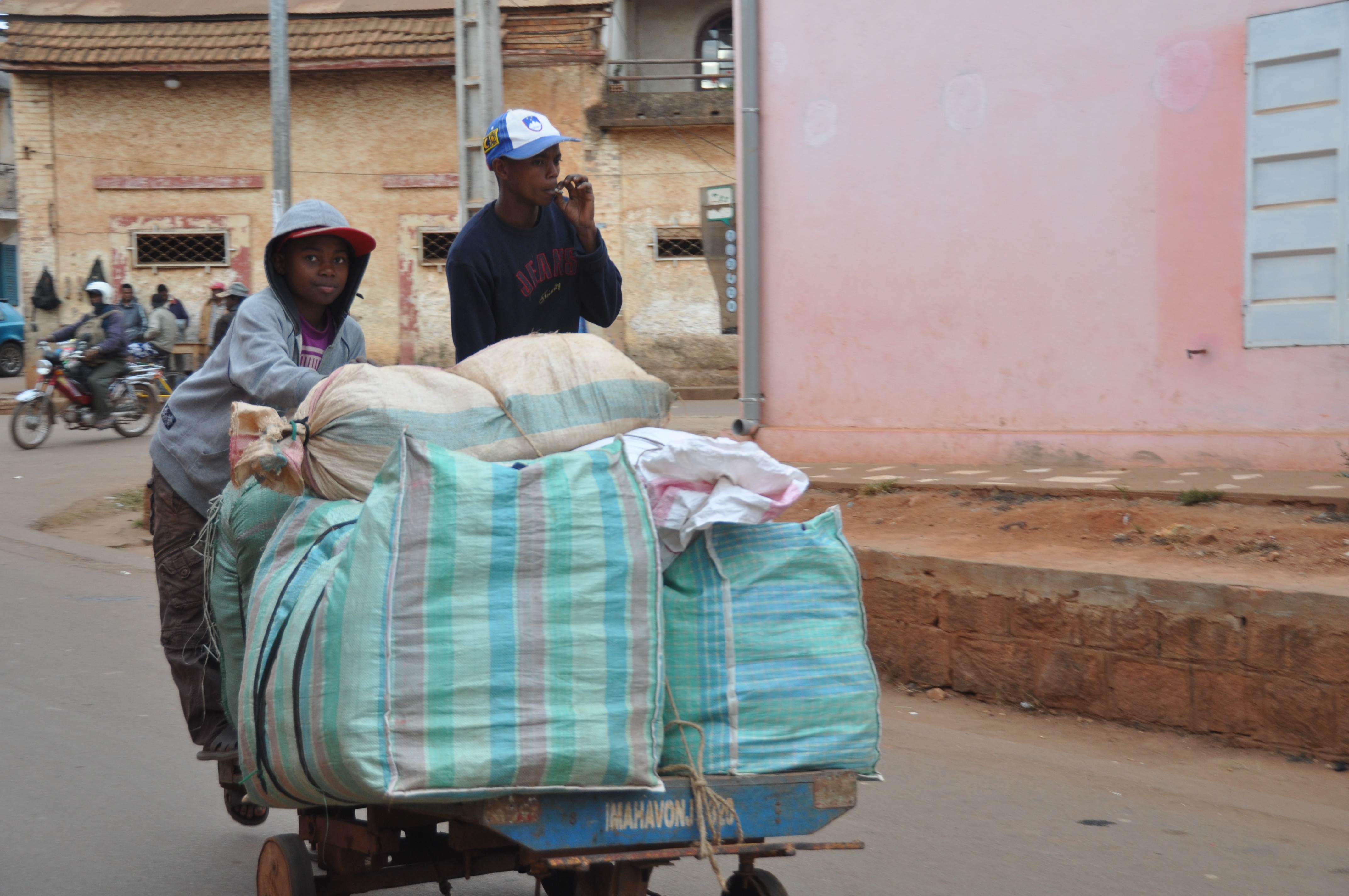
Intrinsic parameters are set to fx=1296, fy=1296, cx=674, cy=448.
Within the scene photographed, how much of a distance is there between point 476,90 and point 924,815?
8170mm

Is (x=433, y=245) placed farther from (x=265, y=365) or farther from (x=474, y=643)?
(x=474, y=643)

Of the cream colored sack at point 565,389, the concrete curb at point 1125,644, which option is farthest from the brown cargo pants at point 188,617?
the concrete curb at point 1125,644

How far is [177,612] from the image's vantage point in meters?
3.54

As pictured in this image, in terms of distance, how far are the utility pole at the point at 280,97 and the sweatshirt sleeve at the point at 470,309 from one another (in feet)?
34.9

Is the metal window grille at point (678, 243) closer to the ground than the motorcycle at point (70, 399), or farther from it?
farther from it

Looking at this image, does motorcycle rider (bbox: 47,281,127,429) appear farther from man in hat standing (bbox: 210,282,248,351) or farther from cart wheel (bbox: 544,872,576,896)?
cart wheel (bbox: 544,872,576,896)

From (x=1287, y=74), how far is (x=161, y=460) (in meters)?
5.81

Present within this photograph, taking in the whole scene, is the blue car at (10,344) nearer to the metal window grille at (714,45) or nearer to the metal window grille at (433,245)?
the metal window grille at (433,245)

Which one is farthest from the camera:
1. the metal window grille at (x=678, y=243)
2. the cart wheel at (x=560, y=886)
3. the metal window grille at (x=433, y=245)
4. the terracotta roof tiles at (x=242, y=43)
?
the metal window grille at (x=433, y=245)

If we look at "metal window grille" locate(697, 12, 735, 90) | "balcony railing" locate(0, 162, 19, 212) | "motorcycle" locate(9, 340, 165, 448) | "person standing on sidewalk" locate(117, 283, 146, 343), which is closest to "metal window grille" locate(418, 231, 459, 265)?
"person standing on sidewalk" locate(117, 283, 146, 343)

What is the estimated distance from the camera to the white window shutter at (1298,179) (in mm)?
6480

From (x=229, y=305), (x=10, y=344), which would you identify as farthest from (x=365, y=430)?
(x=10, y=344)

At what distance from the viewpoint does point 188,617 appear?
11.6ft

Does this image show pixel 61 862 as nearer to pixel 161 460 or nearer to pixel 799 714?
pixel 161 460
